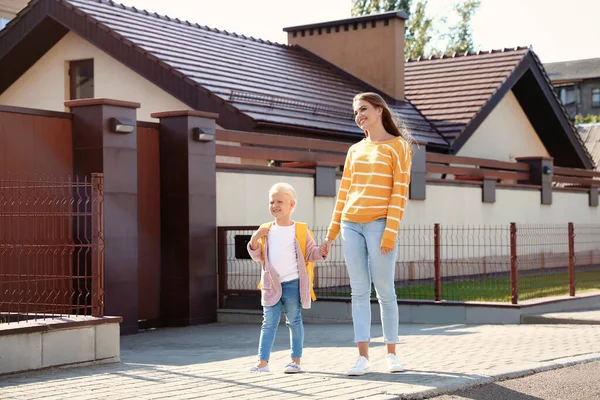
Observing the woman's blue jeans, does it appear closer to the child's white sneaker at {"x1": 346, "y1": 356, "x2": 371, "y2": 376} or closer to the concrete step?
the child's white sneaker at {"x1": 346, "y1": 356, "x2": 371, "y2": 376}

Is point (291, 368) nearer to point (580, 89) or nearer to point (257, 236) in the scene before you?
point (257, 236)

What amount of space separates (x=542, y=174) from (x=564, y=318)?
11.6 m

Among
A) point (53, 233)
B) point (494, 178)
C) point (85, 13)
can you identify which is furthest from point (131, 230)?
point (494, 178)

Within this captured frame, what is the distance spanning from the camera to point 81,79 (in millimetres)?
20297

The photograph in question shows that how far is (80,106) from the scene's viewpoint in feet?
42.5

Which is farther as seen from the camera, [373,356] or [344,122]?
[344,122]

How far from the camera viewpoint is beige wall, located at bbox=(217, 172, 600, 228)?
1537 centimetres

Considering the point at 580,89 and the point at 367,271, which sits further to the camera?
the point at 580,89

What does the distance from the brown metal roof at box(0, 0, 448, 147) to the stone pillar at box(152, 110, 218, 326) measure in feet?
11.5

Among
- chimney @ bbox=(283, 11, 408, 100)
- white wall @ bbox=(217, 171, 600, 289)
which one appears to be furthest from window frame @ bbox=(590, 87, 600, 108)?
chimney @ bbox=(283, 11, 408, 100)

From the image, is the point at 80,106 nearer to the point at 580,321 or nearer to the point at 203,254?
the point at 203,254

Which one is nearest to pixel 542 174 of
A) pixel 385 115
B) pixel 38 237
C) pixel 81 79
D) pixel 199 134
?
pixel 81 79

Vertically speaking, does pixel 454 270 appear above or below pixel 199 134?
below

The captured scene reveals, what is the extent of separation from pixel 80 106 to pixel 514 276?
5858mm
